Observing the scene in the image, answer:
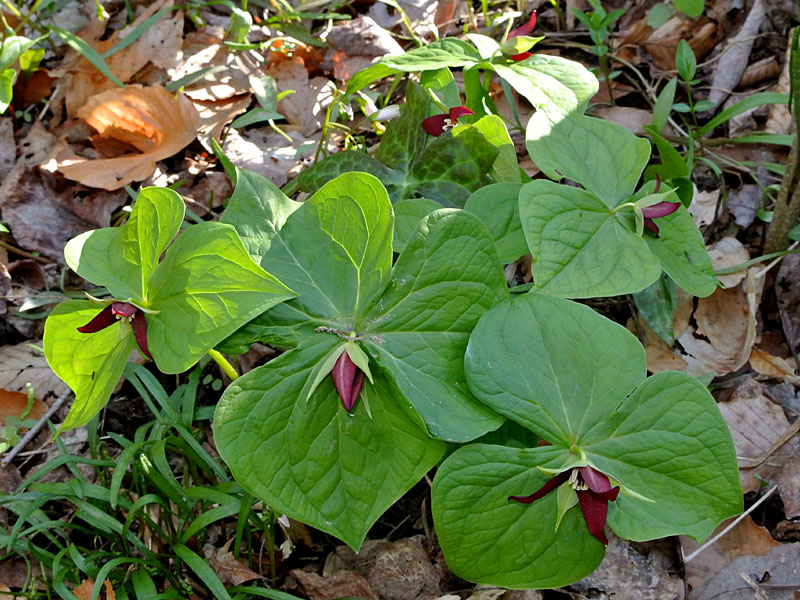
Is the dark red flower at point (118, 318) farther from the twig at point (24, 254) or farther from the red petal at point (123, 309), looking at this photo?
the twig at point (24, 254)

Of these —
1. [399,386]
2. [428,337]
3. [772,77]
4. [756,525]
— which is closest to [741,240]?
[772,77]

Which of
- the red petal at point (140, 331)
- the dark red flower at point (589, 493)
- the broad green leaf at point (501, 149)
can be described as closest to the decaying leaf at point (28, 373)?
the red petal at point (140, 331)

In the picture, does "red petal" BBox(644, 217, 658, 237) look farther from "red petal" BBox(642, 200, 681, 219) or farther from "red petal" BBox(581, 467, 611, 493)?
"red petal" BBox(581, 467, 611, 493)

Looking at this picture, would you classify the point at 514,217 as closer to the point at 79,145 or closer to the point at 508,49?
the point at 508,49

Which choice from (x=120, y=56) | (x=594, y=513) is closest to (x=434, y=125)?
(x=594, y=513)

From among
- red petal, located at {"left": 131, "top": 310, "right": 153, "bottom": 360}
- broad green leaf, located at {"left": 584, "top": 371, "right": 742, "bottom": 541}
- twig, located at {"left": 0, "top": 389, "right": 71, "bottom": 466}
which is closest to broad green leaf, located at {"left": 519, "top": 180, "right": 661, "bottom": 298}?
broad green leaf, located at {"left": 584, "top": 371, "right": 742, "bottom": 541}

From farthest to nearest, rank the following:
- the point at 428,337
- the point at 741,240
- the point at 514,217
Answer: the point at 741,240 < the point at 514,217 < the point at 428,337

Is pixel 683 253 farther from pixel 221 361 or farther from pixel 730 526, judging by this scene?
pixel 221 361
